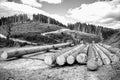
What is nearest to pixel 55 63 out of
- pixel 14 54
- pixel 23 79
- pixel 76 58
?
pixel 76 58

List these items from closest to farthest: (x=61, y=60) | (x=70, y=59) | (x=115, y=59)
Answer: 1. (x=61, y=60)
2. (x=70, y=59)
3. (x=115, y=59)

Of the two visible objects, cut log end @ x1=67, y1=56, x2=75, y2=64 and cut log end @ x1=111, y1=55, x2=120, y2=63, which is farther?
cut log end @ x1=111, y1=55, x2=120, y2=63

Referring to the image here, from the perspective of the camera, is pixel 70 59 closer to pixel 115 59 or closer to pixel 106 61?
pixel 106 61

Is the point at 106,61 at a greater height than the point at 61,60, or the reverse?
the point at 61,60

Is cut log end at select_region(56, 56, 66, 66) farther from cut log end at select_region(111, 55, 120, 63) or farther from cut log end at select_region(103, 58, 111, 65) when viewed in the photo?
cut log end at select_region(111, 55, 120, 63)

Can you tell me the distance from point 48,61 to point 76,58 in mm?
1652

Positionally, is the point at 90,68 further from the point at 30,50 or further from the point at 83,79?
the point at 30,50

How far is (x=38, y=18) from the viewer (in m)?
94.2

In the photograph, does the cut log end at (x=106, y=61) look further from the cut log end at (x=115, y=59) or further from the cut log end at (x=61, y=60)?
the cut log end at (x=61, y=60)

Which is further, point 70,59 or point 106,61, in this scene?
point 106,61

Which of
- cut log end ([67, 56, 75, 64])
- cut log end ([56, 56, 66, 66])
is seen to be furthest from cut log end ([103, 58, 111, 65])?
cut log end ([56, 56, 66, 66])

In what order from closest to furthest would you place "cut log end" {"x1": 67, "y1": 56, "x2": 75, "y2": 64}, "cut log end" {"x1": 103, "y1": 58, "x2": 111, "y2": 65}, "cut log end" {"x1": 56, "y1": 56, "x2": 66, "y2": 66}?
"cut log end" {"x1": 56, "y1": 56, "x2": 66, "y2": 66} < "cut log end" {"x1": 67, "y1": 56, "x2": 75, "y2": 64} < "cut log end" {"x1": 103, "y1": 58, "x2": 111, "y2": 65}

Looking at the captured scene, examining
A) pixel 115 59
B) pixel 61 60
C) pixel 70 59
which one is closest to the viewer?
pixel 61 60

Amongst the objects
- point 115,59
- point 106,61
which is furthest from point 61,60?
point 115,59
